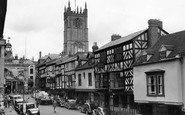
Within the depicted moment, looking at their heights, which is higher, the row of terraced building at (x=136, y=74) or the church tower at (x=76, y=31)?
the church tower at (x=76, y=31)

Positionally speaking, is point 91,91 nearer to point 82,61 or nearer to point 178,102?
point 82,61

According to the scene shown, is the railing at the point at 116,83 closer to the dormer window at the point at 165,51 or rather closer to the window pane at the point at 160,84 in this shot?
the window pane at the point at 160,84

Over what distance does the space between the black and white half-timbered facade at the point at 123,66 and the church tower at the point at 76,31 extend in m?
81.5

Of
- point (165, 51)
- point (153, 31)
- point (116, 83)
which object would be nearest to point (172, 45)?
point (165, 51)

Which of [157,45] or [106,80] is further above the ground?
[157,45]

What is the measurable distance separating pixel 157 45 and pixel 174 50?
4339 mm

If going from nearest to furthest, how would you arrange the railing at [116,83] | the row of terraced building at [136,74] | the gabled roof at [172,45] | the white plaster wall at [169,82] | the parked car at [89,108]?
the white plaster wall at [169,82] < the row of terraced building at [136,74] < the gabled roof at [172,45] < the railing at [116,83] < the parked car at [89,108]

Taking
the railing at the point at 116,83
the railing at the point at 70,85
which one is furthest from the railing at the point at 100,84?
the railing at the point at 70,85

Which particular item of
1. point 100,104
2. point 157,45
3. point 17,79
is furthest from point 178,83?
point 17,79

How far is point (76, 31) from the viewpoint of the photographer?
406 ft

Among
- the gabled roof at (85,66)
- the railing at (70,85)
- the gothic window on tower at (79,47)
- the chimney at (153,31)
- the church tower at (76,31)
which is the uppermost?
the church tower at (76,31)

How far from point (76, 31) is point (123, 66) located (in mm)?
92579

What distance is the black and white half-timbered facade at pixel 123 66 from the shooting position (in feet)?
103

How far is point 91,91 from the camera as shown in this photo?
41.4m
